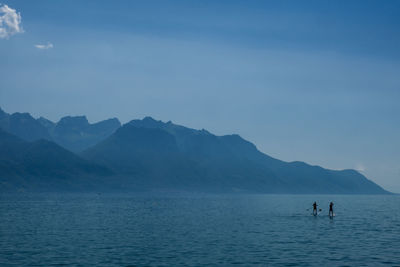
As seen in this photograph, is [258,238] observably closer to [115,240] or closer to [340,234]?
[340,234]

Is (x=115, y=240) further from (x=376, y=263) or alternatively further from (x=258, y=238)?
(x=376, y=263)

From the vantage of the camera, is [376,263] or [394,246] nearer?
[376,263]

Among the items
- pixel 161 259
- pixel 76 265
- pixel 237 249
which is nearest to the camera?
pixel 76 265

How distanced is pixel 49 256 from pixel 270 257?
23297 mm

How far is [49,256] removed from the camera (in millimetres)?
47406

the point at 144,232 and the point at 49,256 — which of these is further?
the point at 144,232

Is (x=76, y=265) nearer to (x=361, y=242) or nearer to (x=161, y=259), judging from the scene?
(x=161, y=259)

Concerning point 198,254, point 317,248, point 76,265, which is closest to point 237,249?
point 198,254

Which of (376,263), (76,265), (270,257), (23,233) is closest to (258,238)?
(270,257)

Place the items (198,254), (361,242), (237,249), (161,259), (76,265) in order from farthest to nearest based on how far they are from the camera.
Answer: (361,242)
(237,249)
(198,254)
(161,259)
(76,265)

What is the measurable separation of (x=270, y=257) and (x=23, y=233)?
40663mm

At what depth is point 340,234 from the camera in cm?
7012

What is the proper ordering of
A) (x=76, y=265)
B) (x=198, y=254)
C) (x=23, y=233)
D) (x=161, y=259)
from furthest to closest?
(x=23, y=233)
(x=198, y=254)
(x=161, y=259)
(x=76, y=265)

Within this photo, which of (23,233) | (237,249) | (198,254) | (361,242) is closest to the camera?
(198,254)
